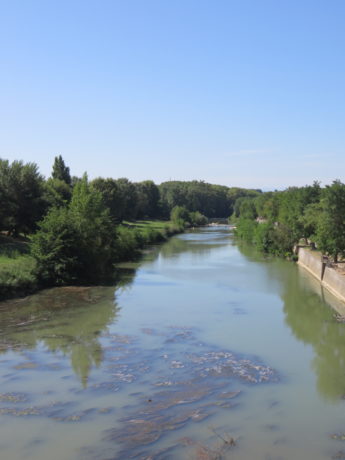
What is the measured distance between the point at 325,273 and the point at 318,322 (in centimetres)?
1185

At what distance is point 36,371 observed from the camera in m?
15.5

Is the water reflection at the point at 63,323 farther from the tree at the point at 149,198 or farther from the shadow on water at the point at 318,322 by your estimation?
the tree at the point at 149,198

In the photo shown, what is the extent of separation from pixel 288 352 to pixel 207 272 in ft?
71.8

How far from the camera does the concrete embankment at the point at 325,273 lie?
97.6ft

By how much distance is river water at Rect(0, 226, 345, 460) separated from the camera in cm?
1108

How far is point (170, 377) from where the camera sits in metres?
15.1

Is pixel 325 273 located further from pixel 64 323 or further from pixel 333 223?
pixel 64 323

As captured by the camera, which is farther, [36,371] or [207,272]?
[207,272]

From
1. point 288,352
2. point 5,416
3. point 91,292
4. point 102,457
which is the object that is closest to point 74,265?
point 91,292

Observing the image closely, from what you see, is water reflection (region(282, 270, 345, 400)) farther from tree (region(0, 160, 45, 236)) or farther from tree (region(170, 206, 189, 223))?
tree (region(170, 206, 189, 223))

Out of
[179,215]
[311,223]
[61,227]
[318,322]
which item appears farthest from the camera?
[179,215]

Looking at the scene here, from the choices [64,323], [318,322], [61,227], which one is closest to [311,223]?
[318,322]

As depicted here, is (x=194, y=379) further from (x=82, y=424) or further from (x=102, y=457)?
(x=102, y=457)

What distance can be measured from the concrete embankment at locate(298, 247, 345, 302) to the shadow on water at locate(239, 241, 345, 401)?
430 millimetres
